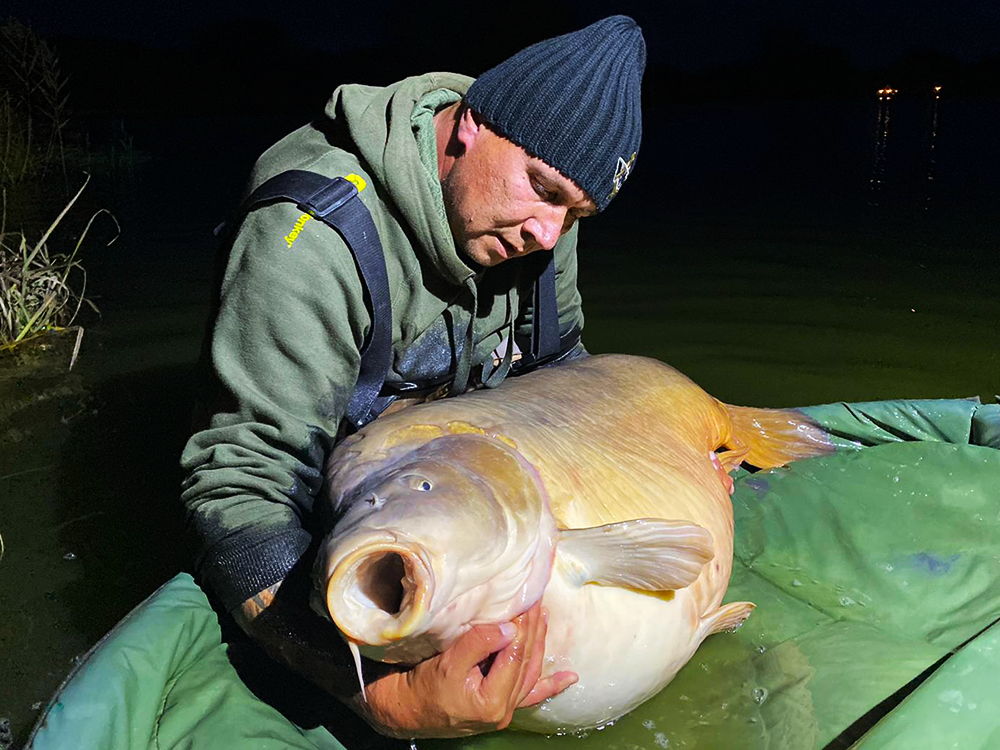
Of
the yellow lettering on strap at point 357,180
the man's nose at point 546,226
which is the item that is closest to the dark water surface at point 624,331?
the yellow lettering on strap at point 357,180

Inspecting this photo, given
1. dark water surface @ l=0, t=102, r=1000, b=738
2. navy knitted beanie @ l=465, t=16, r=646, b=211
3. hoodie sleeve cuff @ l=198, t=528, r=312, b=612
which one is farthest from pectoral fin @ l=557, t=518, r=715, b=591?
dark water surface @ l=0, t=102, r=1000, b=738

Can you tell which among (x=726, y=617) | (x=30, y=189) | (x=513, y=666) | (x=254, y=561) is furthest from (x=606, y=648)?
(x=30, y=189)

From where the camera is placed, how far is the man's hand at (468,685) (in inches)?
67.6

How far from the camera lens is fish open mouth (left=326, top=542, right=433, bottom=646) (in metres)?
1.47

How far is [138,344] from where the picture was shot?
560cm

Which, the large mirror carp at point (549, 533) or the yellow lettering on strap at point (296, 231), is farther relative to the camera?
the yellow lettering on strap at point (296, 231)

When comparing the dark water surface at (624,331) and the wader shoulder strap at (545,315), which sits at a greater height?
the wader shoulder strap at (545,315)

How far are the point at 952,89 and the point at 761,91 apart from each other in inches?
306

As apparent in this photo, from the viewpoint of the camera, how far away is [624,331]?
231 inches

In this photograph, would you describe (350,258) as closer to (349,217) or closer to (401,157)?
(349,217)

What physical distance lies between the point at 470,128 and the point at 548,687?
1419 mm

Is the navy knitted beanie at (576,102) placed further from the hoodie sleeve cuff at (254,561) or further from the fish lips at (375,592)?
the fish lips at (375,592)

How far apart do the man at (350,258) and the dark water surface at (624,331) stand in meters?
0.94

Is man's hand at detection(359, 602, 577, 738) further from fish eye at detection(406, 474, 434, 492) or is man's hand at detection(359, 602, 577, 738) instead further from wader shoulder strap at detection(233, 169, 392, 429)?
wader shoulder strap at detection(233, 169, 392, 429)
